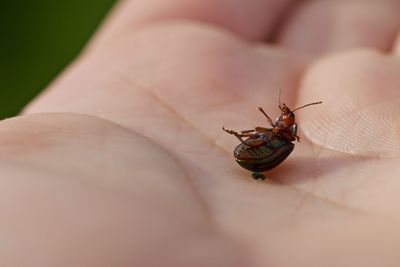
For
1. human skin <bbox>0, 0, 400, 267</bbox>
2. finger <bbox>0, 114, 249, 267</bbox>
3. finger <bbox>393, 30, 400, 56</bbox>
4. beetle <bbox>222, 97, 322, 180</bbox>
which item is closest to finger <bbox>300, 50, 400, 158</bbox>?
human skin <bbox>0, 0, 400, 267</bbox>

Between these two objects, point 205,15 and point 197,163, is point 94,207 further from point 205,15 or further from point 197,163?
point 205,15

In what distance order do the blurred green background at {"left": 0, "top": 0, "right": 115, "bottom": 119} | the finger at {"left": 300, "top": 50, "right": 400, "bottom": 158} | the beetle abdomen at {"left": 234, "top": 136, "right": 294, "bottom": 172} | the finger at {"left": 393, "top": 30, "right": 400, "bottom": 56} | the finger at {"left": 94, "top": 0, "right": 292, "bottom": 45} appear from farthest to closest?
the blurred green background at {"left": 0, "top": 0, "right": 115, "bottom": 119}
the finger at {"left": 94, "top": 0, "right": 292, "bottom": 45}
the finger at {"left": 393, "top": 30, "right": 400, "bottom": 56}
the finger at {"left": 300, "top": 50, "right": 400, "bottom": 158}
the beetle abdomen at {"left": 234, "top": 136, "right": 294, "bottom": 172}

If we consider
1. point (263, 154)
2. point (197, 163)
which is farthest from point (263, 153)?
point (197, 163)

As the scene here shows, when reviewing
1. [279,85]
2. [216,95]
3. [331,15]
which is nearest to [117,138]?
[216,95]

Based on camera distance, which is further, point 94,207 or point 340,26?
point 340,26

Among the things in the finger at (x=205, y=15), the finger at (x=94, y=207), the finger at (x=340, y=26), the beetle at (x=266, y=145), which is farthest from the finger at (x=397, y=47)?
the finger at (x=94, y=207)

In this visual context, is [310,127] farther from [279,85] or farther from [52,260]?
[52,260]

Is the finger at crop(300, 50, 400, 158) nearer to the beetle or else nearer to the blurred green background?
the beetle

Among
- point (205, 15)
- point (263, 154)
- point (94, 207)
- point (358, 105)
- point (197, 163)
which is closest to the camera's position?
point (94, 207)
